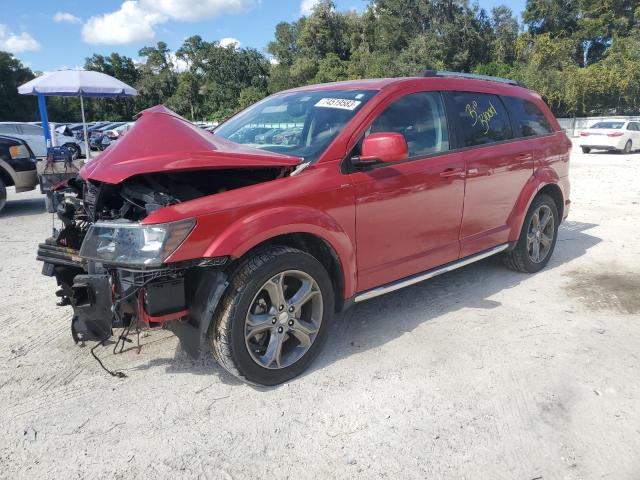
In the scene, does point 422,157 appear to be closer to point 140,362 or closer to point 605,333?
point 605,333

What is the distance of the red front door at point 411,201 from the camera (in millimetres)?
3332

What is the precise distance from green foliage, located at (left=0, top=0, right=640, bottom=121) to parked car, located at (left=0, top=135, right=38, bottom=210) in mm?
34309

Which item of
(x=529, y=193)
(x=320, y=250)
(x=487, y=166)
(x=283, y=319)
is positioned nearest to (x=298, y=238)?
(x=320, y=250)

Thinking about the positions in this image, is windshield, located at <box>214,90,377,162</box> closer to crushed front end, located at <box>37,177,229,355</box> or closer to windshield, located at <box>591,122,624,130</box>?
crushed front end, located at <box>37,177,229,355</box>

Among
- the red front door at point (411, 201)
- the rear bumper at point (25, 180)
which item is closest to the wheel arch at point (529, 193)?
the red front door at point (411, 201)

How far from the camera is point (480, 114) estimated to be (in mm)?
4250

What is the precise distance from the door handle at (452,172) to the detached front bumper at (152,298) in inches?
76.8

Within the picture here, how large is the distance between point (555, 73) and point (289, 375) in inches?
1474

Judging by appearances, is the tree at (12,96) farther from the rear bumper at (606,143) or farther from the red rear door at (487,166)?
the red rear door at (487,166)

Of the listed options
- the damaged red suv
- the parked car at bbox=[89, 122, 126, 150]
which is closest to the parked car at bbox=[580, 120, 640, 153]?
the damaged red suv

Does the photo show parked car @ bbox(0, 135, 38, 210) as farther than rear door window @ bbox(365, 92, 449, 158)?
Yes

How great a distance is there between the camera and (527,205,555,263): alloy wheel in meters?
4.94

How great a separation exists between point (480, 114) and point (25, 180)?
25.1ft

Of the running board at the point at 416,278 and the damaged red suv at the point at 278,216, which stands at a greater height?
the damaged red suv at the point at 278,216
